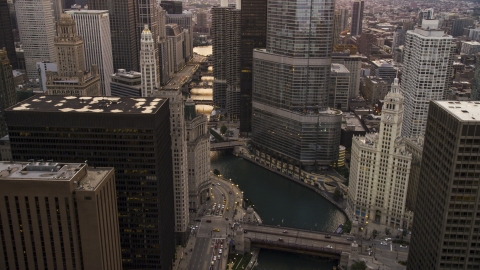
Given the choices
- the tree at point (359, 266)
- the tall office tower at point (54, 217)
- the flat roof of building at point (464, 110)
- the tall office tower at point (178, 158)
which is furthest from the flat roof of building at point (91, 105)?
the tree at point (359, 266)

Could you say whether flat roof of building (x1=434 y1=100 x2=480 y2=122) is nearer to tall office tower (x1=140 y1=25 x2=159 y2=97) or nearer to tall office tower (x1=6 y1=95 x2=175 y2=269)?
tall office tower (x1=6 y1=95 x2=175 y2=269)

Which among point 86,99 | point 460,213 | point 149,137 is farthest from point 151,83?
point 460,213

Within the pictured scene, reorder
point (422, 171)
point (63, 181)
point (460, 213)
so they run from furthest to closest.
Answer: point (422, 171)
point (460, 213)
point (63, 181)

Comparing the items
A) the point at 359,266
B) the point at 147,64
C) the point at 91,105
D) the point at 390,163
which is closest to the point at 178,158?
the point at 147,64

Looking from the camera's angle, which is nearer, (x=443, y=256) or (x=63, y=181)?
(x=63, y=181)

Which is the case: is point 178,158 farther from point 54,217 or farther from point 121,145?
point 54,217

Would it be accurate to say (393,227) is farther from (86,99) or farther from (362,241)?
(86,99)
